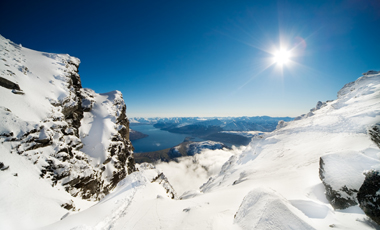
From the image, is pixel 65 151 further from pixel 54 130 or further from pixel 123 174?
pixel 123 174

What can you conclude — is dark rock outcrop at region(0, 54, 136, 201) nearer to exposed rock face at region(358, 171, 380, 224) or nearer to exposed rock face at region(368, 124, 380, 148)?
exposed rock face at region(358, 171, 380, 224)

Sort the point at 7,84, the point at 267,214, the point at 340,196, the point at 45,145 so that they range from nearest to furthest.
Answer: the point at 267,214
the point at 340,196
the point at 7,84
the point at 45,145

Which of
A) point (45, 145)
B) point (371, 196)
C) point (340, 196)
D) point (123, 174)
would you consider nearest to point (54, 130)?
point (45, 145)

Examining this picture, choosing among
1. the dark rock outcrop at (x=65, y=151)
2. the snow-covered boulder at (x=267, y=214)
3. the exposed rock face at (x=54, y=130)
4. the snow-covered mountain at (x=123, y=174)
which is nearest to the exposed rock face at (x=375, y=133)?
the snow-covered mountain at (x=123, y=174)

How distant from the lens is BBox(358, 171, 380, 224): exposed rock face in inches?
199

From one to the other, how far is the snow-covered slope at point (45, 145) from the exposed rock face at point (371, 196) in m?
22.4

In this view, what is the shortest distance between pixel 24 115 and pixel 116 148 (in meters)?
18.4

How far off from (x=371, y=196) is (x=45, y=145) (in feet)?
109

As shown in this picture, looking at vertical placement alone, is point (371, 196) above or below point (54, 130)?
below

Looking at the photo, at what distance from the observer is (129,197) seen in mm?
13195

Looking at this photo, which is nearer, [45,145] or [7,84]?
[7,84]

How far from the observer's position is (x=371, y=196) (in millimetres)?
5312

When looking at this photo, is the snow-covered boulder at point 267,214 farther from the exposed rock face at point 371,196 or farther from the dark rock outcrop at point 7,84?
the dark rock outcrop at point 7,84

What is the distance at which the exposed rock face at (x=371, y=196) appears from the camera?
5057 millimetres
